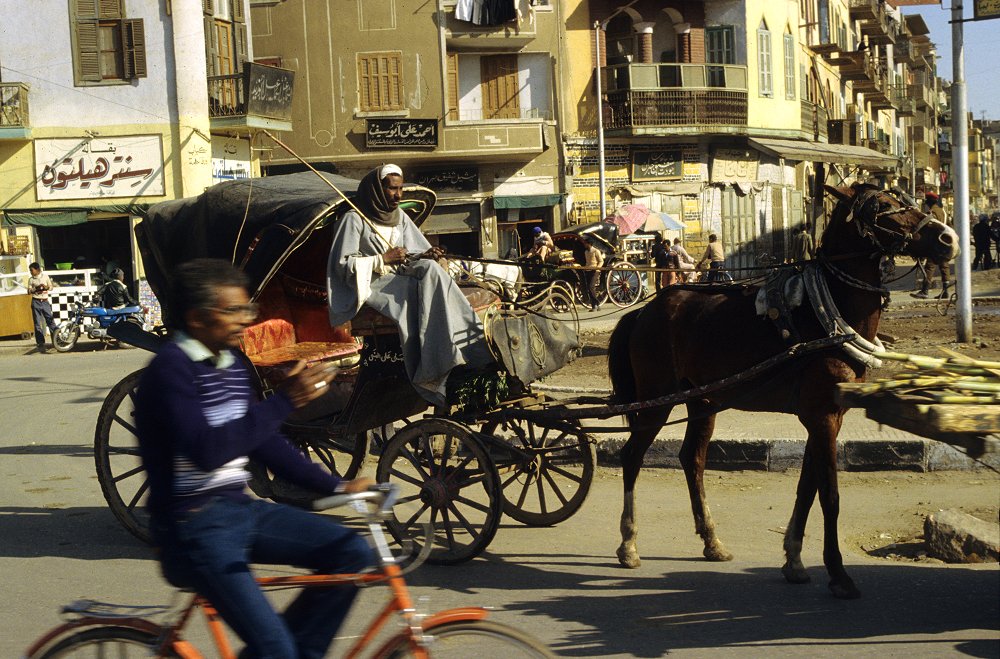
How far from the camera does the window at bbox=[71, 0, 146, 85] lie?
25438 millimetres

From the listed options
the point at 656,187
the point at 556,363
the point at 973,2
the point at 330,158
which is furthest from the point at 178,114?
the point at 556,363

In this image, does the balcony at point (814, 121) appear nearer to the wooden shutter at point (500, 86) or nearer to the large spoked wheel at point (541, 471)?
the wooden shutter at point (500, 86)

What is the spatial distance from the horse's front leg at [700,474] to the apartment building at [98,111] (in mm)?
21170

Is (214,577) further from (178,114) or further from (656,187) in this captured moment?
(656,187)

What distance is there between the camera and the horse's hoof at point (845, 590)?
212 inches

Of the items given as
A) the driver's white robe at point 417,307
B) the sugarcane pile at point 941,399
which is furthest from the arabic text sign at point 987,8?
the sugarcane pile at point 941,399

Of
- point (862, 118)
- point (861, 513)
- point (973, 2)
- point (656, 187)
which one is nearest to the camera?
point (861, 513)

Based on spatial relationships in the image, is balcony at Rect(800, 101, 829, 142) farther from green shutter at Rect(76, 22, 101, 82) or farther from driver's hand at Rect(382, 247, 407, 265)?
driver's hand at Rect(382, 247, 407, 265)

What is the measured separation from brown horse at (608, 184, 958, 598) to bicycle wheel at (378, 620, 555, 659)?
2.78 meters

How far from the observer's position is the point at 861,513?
23.9ft

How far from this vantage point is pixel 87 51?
83.4 ft

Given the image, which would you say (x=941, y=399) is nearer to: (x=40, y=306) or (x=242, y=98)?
(x=40, y=306)

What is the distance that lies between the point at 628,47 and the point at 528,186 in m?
5.95

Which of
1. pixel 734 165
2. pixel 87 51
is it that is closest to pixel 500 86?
pixel 734 165
